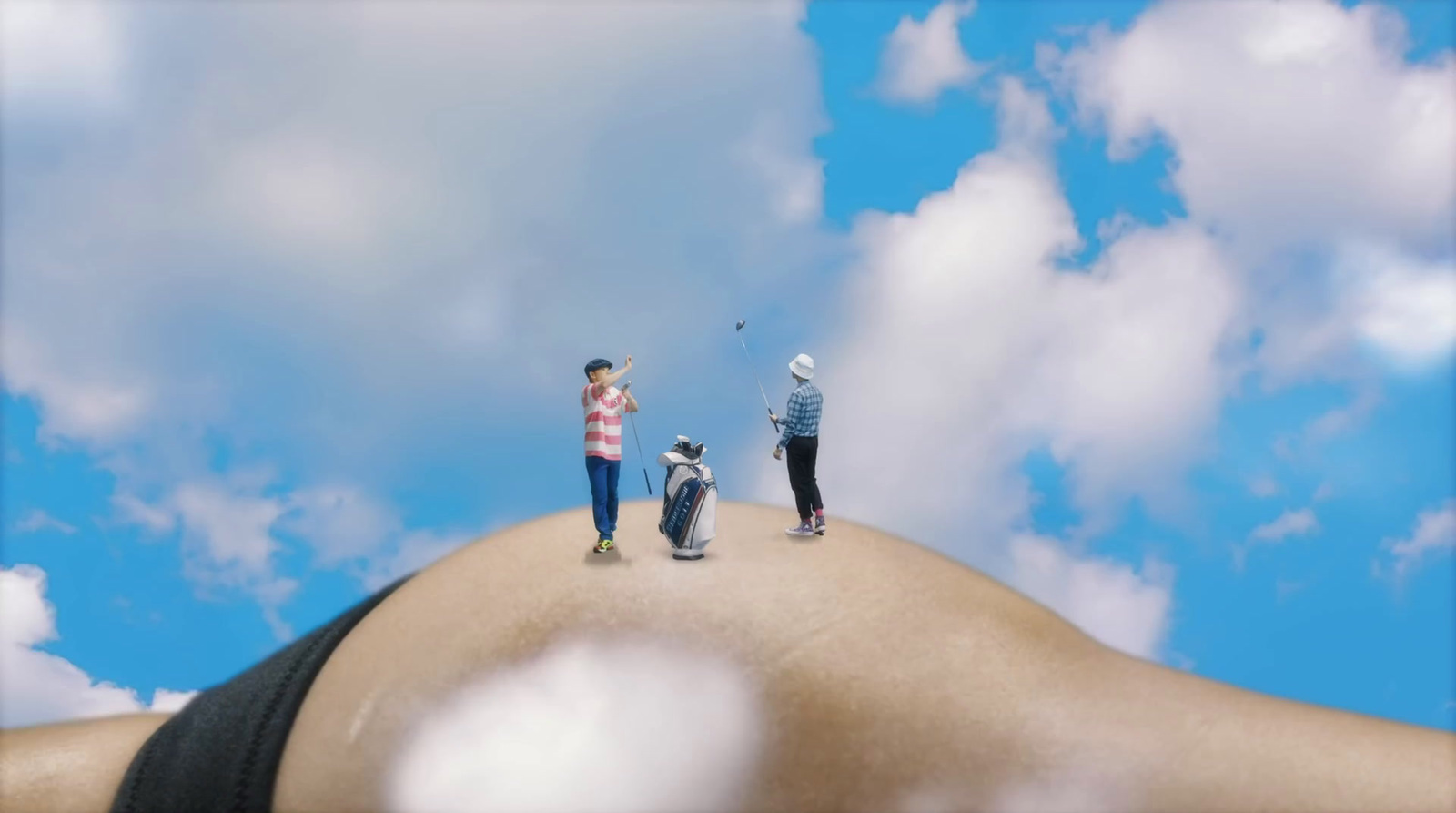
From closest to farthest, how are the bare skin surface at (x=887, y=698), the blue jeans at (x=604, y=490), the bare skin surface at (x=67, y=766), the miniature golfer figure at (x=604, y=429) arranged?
the bare skin surface at (x=887, y=698)
the bare skin surface at (x=67, y=766)
the blue jeans at (x=604, y=490)
the miniature golfer figure at (x=604, y=429)

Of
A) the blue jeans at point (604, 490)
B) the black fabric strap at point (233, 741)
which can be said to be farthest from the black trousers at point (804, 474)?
the black fabric strap at point (233, 741)

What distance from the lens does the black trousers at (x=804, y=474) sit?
5.11 m

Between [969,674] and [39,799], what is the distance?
12.1 ft

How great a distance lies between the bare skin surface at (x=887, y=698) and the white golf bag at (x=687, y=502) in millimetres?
191

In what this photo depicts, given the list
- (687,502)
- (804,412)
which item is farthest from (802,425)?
(687,502)

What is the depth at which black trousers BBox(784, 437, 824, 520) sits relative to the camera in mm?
5109

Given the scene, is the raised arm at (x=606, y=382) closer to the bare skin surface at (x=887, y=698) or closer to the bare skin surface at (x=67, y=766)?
the bare skin surface at (x=887, y=698)

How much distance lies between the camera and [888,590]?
4168 mm

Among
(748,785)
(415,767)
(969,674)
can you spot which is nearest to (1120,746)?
(969,674)

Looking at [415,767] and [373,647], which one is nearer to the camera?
[415,767]

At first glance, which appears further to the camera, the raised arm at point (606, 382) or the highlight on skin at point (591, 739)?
the raised arm at point (606, 382)

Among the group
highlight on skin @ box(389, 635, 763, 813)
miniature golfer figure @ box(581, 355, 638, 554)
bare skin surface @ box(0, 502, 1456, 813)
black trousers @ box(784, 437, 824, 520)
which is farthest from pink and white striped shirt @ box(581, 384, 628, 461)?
highlight on skin @ box(389, 635, 763, 813)

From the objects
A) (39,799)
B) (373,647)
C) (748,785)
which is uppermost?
(373,647)

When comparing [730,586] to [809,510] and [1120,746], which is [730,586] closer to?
[809,510]
